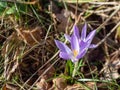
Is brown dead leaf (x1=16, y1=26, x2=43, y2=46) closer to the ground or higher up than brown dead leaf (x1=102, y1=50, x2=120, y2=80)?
higher up

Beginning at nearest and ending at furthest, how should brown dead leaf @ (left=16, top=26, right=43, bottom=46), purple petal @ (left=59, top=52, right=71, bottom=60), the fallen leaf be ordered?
purple petal @ (left=59, top=52, right=71, bottom=60)
the fallen leaf
brown dead leaf @ (left=16, top=26, right=43, bottom=46)

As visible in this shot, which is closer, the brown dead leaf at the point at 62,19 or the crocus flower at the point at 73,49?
the crocus flower at the point at 73,49

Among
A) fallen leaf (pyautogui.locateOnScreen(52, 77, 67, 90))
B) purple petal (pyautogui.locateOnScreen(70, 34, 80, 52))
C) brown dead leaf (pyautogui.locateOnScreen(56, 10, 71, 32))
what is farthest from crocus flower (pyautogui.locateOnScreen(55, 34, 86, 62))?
brown dead leaf (pyautogui.locateOnScreen(56, 10, 71, 32))

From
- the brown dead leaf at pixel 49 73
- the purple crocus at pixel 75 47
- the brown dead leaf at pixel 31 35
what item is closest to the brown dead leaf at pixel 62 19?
the brown dead leaf at pixel 31 35

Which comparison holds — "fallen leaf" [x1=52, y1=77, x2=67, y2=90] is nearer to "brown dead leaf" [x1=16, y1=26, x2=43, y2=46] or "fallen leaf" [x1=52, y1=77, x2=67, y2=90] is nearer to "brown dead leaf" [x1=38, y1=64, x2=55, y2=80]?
"brown dead leaf" [x1=38, y1=64, x2=55, y2=80]

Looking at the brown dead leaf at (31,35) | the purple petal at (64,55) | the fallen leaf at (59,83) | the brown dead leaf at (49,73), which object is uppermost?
the brown dead leaf at (31,35)

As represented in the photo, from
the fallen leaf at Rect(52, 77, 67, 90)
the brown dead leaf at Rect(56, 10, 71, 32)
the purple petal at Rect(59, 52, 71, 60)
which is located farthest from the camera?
the brown dead leaf at Rect(56, 10, 71, 32)

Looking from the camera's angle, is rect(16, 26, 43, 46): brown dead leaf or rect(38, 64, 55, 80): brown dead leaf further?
rect(16, 26, 43, 46): brown dead leaf

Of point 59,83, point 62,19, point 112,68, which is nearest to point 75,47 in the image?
point 59,83

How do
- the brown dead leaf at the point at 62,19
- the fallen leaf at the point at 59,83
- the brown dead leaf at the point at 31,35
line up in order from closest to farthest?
the fallen leaf at the point at 59,83
the brown dead leaf at the point at 31,35
the brown dead leaf at the point at 62,19

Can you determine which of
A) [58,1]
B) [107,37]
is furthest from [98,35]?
[58,1]

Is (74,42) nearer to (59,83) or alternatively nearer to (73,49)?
(73,49)

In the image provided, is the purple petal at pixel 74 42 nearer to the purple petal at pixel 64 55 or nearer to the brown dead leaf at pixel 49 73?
the purple petal at pixel 64 55
